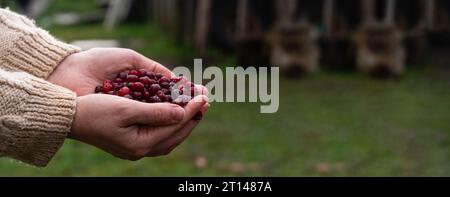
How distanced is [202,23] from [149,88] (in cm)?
654

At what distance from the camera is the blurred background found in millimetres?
5781

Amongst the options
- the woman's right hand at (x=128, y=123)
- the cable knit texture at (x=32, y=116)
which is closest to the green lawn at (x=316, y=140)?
the woman's right hand at (x=128, y=123)

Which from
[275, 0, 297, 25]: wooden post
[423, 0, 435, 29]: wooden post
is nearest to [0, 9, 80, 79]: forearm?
[275, 0, 297, 25]: wooden post

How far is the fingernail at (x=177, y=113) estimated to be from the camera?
2.76m

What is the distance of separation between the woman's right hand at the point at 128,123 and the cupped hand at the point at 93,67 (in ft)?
1.26

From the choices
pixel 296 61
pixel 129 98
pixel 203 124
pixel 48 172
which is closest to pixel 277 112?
pixel 203 124

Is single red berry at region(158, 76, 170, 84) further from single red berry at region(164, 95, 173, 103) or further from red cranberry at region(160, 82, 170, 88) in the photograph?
single red berry at region(164, 95, 173, 103)

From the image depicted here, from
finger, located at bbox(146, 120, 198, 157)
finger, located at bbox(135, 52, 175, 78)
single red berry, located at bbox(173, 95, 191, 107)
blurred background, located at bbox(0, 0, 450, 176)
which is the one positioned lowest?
finger, located at bbox(146, 120, 198, 157)

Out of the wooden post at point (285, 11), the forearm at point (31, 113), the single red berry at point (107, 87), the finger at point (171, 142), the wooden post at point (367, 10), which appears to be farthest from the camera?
the wooden post at point (367, 10)

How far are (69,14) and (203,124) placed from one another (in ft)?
30.7

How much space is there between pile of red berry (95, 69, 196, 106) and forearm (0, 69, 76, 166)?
0.90ft

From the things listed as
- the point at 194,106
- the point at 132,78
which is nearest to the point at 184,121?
the point at 194,106

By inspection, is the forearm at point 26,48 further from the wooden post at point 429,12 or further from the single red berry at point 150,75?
the wooden post at point 429,12

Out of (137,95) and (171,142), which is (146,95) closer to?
(137,95)
